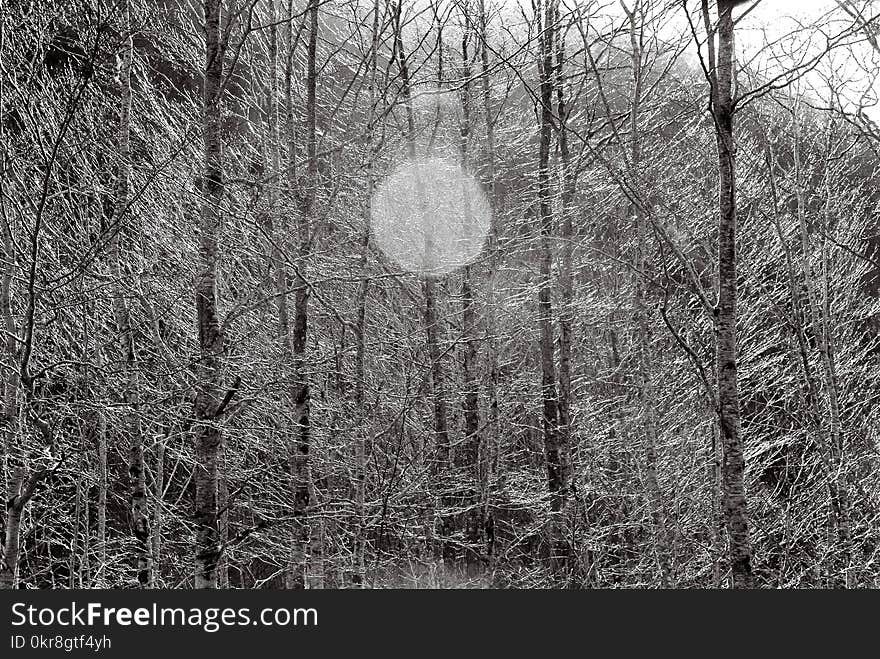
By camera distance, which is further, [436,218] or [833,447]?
[436,218]

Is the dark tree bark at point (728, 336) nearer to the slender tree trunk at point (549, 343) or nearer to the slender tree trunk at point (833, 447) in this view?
the slender tree trunk at point (833, 447)

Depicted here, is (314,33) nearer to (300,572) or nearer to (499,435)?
(300,572)

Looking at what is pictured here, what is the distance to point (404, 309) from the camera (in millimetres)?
11992

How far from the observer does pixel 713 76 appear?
419cm

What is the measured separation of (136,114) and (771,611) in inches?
281

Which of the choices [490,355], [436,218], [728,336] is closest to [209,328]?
[728,336]

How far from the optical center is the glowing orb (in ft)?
33.0

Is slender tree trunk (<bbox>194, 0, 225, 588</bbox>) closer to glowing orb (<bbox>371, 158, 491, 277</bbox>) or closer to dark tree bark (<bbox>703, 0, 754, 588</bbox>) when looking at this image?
dark tree bark (<bbox>703, 0, 754, 588</bbox>)

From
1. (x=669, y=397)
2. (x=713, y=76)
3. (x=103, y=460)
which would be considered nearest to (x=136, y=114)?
(x=103, y=460)

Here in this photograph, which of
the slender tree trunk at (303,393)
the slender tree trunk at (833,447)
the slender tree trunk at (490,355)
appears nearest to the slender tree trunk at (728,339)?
the slender tree trunk at (303,393)

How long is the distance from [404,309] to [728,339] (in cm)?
810

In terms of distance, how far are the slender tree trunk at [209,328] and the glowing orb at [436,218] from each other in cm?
492

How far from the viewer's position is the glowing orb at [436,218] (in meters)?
10.1

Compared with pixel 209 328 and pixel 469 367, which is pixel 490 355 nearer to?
pixel 469 367
